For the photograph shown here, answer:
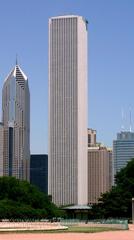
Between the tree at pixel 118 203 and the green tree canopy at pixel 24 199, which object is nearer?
the tree at pixel 118 203

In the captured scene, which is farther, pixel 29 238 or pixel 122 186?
pixel 122 186

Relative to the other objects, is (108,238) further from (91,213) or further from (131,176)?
A: (131,176)

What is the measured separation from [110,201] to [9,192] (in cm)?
2244

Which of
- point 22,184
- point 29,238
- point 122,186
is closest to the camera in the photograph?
point 29,238

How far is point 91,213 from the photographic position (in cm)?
8631

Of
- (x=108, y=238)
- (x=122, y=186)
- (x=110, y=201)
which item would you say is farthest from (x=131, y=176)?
(x=108, y=238)

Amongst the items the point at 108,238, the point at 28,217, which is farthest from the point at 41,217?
the point at 108,238

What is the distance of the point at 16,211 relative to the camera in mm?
84938

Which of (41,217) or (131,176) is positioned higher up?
(131,176)

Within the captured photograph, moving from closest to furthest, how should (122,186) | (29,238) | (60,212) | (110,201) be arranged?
1. (29,238)
2. (110,201)
3. (122,186)
4. (60,212)

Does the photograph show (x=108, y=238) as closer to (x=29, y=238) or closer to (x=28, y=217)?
(x=29, y=238)

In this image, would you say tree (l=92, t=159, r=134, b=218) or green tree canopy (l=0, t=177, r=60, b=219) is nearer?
tree (l=92, t=159, r=134, b=218)

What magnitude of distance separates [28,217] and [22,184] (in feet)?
63.0

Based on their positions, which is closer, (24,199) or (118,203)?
(118,203)
